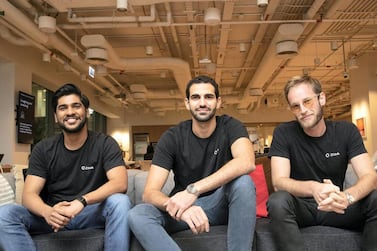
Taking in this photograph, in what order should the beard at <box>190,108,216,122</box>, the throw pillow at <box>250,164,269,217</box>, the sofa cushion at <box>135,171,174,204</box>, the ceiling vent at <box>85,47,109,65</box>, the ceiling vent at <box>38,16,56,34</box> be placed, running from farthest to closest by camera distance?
1. the ceiling vent at <box>85,47,109,65</box>
2. the ceiling vent at <box>38,16,56,34</box>
3. the sofa cushion at <box>135,171,174,204</box>
4. the throw pillow at <box>250,164,269,217</box>
5. the beard at <box>190,108,216,122</box>

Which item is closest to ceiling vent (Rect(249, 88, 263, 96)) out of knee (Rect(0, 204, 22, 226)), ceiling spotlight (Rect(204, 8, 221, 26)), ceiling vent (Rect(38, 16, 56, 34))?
ceiling spotlight (Rect(204, 8, 221, 26))

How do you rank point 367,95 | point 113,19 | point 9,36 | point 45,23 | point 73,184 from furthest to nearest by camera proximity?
point 367,95 < point 9,36 < point 113,19 < point 45,23 < point 73,184

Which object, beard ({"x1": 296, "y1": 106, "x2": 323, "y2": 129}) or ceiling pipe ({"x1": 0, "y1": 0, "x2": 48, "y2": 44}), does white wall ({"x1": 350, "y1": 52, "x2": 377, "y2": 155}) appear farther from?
ceiling pipe ({"x1": 0, "y1": 0, "x2": 48, "y2": 44})

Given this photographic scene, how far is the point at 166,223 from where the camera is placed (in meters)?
1.99

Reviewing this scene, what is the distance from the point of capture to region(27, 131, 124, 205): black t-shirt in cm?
221

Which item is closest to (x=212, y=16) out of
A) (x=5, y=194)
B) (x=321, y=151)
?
(x=321, y=151)

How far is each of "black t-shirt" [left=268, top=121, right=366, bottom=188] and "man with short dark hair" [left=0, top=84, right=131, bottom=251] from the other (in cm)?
95

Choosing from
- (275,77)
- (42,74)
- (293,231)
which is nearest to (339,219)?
(293,231)

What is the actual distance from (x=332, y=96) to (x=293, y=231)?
13.1 meters

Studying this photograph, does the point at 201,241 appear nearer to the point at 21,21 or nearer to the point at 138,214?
the point at 138,214

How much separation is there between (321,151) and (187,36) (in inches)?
219

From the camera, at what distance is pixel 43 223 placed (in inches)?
83.7

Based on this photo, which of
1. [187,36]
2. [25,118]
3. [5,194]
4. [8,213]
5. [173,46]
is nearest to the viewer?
[8,213]

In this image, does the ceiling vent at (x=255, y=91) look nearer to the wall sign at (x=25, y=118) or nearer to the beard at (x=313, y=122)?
the wall sign at (x=25, y=118)
